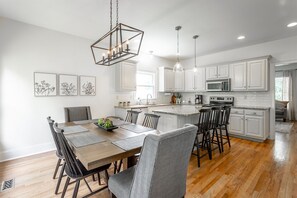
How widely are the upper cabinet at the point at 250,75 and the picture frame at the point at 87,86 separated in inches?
167

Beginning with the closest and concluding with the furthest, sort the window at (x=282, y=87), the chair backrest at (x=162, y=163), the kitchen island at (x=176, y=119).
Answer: the chair backrest at (x=162, y=163) < the kitchen island at (x=176, y=119) < the window at (x=282, y=87)

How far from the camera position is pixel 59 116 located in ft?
12.1

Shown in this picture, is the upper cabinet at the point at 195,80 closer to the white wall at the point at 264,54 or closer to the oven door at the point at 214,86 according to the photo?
the oven door at the point at 214,86

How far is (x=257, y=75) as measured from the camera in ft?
13.7

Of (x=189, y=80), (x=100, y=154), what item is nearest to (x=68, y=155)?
(x=100, y=154)

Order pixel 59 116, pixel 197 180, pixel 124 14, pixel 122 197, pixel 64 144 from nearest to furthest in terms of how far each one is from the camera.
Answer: pixel 122 197 < pixel 64 144 < pixel 197 180 < pixel 124 14 < pixel 59 116

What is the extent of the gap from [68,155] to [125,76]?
334cm

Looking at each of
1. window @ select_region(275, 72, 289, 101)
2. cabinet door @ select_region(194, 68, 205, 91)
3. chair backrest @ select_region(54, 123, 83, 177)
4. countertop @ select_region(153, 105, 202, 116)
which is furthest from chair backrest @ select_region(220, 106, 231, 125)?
window @ select_region(275, 72, 289, 101)

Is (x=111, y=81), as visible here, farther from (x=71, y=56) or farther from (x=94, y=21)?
(x=94, y=21)

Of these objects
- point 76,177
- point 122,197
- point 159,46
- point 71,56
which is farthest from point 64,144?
point 159,46

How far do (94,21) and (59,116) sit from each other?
2.41 meters

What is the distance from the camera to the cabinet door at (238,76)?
4.45m

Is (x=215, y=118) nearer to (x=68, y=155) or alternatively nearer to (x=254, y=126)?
(x=254, y=126)

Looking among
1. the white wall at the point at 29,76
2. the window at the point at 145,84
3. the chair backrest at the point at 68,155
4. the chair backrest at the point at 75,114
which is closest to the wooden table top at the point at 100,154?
the chair backrest at the point at 68,155
